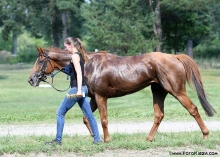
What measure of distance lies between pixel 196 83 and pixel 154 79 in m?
0.93

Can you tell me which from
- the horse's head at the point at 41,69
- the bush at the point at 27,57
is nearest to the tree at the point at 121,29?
the bush at the point at 27,57

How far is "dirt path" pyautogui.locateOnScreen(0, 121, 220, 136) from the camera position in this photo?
515 inches

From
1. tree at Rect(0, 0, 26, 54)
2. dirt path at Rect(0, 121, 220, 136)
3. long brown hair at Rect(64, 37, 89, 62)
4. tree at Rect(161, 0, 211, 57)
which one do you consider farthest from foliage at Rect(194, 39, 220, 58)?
long brown hair at Rect(64, 37, 89, 62)

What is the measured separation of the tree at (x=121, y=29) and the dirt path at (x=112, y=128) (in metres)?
26.4

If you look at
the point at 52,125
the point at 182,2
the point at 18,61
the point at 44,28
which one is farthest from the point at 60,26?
the point at 52,125

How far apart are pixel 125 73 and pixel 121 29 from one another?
31.9m

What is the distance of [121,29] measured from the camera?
1684 inches

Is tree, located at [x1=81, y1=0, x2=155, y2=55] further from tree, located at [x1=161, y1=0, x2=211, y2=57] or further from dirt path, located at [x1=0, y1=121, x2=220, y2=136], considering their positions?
dirt path, located at [x1=0, y1=121, x2=220, y2=136]

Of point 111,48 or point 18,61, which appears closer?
point 111,48

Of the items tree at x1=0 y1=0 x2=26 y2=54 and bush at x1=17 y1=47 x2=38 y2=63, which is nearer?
tree at x1=0 y1=0 x2=26 y2=54

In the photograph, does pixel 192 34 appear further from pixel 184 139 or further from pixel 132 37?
pixel 184 139

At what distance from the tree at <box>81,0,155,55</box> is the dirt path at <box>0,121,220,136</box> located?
26.4 m

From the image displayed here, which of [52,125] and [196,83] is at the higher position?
[196,83]

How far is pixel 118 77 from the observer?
36.3 feet
